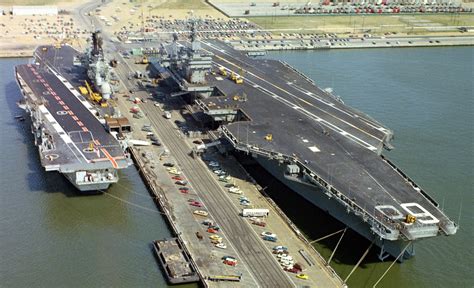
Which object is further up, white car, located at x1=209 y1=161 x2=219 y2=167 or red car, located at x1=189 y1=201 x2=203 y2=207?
white car, located at x1=209 y1=161 x2=219 y2=167

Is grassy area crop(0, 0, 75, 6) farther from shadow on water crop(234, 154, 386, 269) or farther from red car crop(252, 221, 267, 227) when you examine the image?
red car crop(252, 221, 267, 227)

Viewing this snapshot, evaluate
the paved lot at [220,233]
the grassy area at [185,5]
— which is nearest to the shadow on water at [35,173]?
the paved lot at [220,233]

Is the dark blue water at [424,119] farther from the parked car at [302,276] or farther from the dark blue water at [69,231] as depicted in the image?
the dark blue water at [69,231]

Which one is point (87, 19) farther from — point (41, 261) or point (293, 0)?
point (41, 261)

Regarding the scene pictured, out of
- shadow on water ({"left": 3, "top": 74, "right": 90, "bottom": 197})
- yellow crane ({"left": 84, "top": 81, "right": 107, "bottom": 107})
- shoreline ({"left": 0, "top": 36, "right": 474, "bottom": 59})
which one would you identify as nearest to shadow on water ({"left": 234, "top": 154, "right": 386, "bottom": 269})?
shadow on water ({"left": 3, "top": 74, "right": 90, "bottom": 197})

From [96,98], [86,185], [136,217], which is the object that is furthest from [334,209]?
[96,98]
